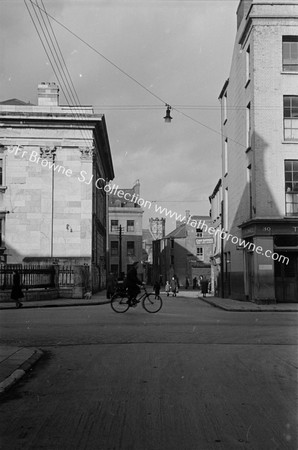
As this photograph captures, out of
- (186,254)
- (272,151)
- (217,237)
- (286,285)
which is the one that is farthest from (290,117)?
(186,254)

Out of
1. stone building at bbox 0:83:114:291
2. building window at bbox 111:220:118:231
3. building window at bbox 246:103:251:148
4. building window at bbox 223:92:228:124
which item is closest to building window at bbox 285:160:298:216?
building window at bbox 246:103:251:148

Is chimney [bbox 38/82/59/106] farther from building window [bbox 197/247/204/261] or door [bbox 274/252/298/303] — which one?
building window [bbox 197/247/204/261]

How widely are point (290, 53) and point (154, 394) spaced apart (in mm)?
23594

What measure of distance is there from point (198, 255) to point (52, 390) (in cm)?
7735

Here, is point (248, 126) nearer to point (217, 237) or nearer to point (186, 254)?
point (217, 237)

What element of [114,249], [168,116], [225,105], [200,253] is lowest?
[200,253]

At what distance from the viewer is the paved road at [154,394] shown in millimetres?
4926

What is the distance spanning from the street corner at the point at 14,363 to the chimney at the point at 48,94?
3083 cm

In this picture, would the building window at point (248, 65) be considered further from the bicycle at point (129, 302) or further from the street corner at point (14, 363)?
the street corner at point (14, 363)

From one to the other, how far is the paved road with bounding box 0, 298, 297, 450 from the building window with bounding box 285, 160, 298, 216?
14.4 metres

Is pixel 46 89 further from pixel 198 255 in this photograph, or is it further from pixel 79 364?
pixel 198 255

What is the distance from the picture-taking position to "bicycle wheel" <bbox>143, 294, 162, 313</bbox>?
1836 centimetres

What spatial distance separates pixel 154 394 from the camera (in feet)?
21.2

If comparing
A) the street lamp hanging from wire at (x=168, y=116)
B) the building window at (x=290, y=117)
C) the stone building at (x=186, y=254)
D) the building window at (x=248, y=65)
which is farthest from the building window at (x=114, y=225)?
the street lamp hanging from wire at (x=168, y=116)
